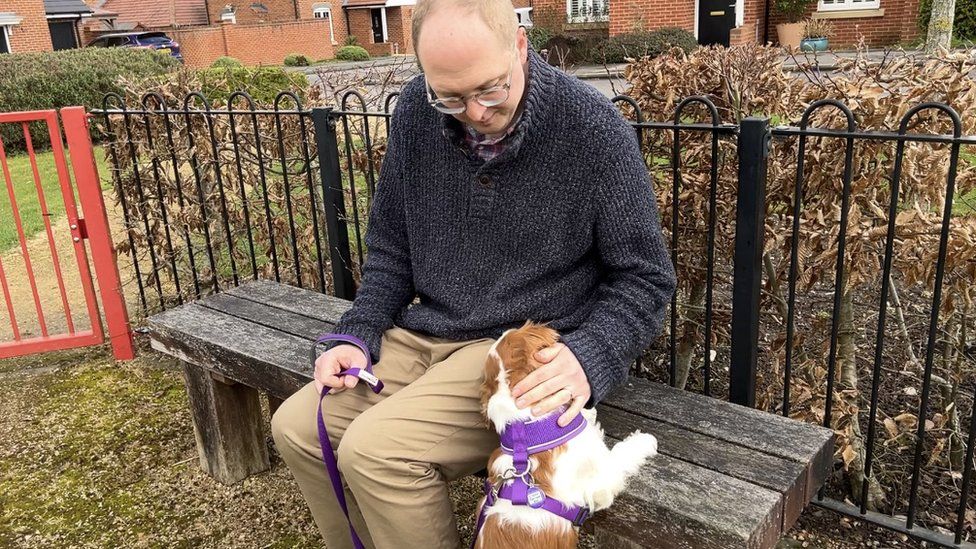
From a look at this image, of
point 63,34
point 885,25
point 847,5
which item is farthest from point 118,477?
point 63,34

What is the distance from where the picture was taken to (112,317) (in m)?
4.28

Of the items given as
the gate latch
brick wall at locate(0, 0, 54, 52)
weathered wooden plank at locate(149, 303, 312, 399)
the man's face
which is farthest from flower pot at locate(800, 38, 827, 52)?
brick wall at locate(0, 0, 54, 52)

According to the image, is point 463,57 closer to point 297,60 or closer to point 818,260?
point 818,260

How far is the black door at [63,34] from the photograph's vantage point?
34906 millimetres

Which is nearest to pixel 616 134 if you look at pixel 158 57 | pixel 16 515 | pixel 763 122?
pixel 763 122

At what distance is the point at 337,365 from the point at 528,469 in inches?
28.7

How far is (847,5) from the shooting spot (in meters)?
20.4

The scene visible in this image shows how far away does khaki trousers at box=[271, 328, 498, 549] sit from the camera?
1.87 metres

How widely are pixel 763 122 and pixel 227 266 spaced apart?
13.0ft

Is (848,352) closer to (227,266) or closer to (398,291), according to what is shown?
(398,291)

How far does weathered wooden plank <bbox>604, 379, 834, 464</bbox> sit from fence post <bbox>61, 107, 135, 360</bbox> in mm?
3136

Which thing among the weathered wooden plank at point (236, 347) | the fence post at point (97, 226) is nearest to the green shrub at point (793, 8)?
the fence post at point (97, 226)

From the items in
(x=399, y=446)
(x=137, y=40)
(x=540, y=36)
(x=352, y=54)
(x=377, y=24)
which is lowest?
(x=399, y=446)

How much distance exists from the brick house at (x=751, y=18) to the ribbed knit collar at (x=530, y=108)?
19.0m
